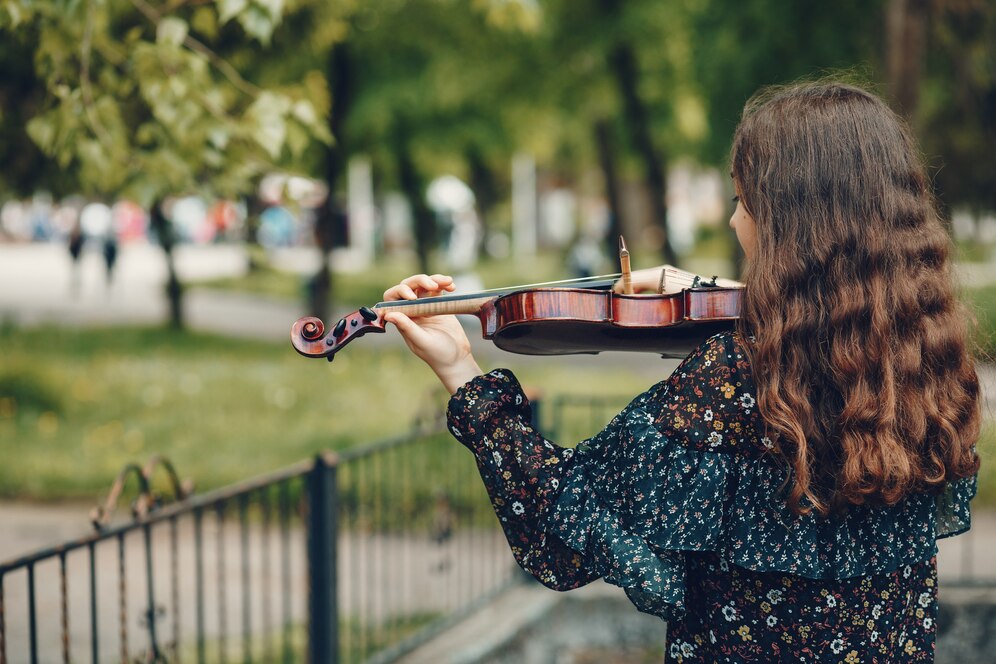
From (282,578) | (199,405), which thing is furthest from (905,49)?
(199,405)

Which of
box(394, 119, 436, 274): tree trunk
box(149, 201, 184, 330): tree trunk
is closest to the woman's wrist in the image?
box(149, 201, 184, 330): tree trunk

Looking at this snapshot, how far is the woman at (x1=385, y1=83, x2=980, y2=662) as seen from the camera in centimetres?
181

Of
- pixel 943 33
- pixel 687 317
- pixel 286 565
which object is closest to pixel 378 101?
pixel 943 33

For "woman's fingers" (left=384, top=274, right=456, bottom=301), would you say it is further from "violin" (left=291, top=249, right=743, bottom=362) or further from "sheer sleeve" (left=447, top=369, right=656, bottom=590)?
"sheer sleeve" (left=447, top=369, right=656, bottom=590)

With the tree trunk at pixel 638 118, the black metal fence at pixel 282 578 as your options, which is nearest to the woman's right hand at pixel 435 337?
the black metal fence at pixel 282 578

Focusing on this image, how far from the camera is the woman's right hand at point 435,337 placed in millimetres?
2018

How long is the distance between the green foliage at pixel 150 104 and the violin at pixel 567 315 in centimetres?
137

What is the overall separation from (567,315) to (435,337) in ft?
0.80

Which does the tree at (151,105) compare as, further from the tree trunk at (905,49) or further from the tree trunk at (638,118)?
the tree trunk at (638,118)

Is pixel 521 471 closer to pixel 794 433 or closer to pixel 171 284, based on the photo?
pixel 794 433

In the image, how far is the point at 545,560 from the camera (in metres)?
1.93

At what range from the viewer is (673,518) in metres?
1.85

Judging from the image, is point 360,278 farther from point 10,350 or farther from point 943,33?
point 943,33

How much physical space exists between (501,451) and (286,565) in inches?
95.6
